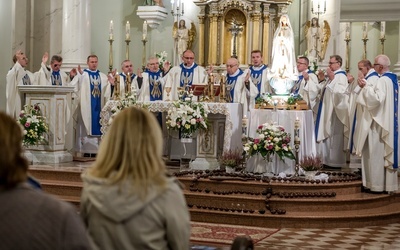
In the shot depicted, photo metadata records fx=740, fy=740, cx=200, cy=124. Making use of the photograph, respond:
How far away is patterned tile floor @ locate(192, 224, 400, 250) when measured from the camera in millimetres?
7348

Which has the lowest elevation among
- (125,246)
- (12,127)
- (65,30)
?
(125,246)

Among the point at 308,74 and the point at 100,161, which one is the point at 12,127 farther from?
the point at 308,74

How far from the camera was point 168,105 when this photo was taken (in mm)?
10570

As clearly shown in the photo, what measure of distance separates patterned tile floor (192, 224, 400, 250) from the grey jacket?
433 centimetres

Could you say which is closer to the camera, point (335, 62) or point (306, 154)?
point (306, 154)

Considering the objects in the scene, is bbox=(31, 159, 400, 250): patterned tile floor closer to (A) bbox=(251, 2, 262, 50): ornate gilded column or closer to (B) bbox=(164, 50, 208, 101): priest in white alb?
(B) bbox=(164, 50, 208, 101): priest in white alb

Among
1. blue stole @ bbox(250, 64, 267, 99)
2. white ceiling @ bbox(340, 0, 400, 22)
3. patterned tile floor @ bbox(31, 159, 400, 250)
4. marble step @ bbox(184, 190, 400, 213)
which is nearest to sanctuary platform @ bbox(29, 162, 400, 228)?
marble step @ bbox(184, 190, 400, 213)

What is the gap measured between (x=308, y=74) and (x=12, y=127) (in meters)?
9.33

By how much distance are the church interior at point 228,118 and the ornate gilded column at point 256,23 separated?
2 centimetres

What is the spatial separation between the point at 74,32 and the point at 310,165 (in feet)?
20.9

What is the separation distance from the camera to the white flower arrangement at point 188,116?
9.91 metres

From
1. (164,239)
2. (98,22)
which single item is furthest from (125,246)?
(98,22)

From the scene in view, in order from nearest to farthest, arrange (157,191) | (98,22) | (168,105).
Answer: (157,191) < (168,105) < (98,22)


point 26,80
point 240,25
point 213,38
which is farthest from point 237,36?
point 26,80
